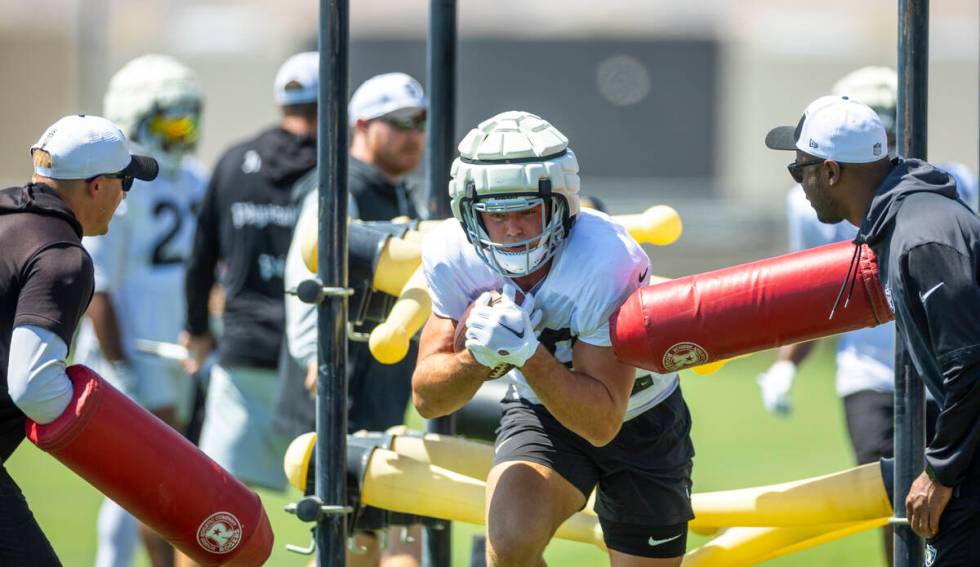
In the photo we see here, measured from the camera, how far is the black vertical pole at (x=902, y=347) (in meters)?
4.14

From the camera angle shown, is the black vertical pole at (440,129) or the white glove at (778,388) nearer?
the black vertical pole at (440,129)

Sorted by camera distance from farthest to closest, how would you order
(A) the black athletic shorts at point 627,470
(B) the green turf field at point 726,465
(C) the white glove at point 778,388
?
1. (B) the green turf field at point 726,465
2. (C) the white glove at point 778,388
3. (A) the black athletic shorts at point 627,470

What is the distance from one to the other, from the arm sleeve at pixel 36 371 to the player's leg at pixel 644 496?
1.52m

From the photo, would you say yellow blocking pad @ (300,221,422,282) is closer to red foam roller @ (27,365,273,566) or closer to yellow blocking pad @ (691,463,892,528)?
red foam roller @ (27,365,273,566)

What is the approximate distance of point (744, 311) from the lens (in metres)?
3.87

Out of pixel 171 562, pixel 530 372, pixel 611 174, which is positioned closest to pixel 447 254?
pixel 530 372

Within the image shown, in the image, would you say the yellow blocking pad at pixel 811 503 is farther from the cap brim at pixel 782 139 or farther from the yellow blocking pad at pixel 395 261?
the yellow blocking pad at pixel 395 261

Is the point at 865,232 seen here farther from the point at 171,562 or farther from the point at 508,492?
the point at 171,562

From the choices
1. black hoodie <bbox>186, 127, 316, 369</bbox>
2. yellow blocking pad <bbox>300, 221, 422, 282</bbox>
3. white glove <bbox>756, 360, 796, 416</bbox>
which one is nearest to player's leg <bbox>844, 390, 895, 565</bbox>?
white glove <bbox>756, 360, 796, 416</bbox>

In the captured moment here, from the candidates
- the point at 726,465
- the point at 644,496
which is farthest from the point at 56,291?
the point at 726,465

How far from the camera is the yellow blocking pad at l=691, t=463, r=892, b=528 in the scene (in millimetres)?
4383

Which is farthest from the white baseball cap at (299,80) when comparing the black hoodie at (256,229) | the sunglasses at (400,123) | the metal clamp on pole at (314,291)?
the metal clamp on pole at (314,291)

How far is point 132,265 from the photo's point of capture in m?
6.94

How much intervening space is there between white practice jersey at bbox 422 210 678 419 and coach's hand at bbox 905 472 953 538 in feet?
2.78
